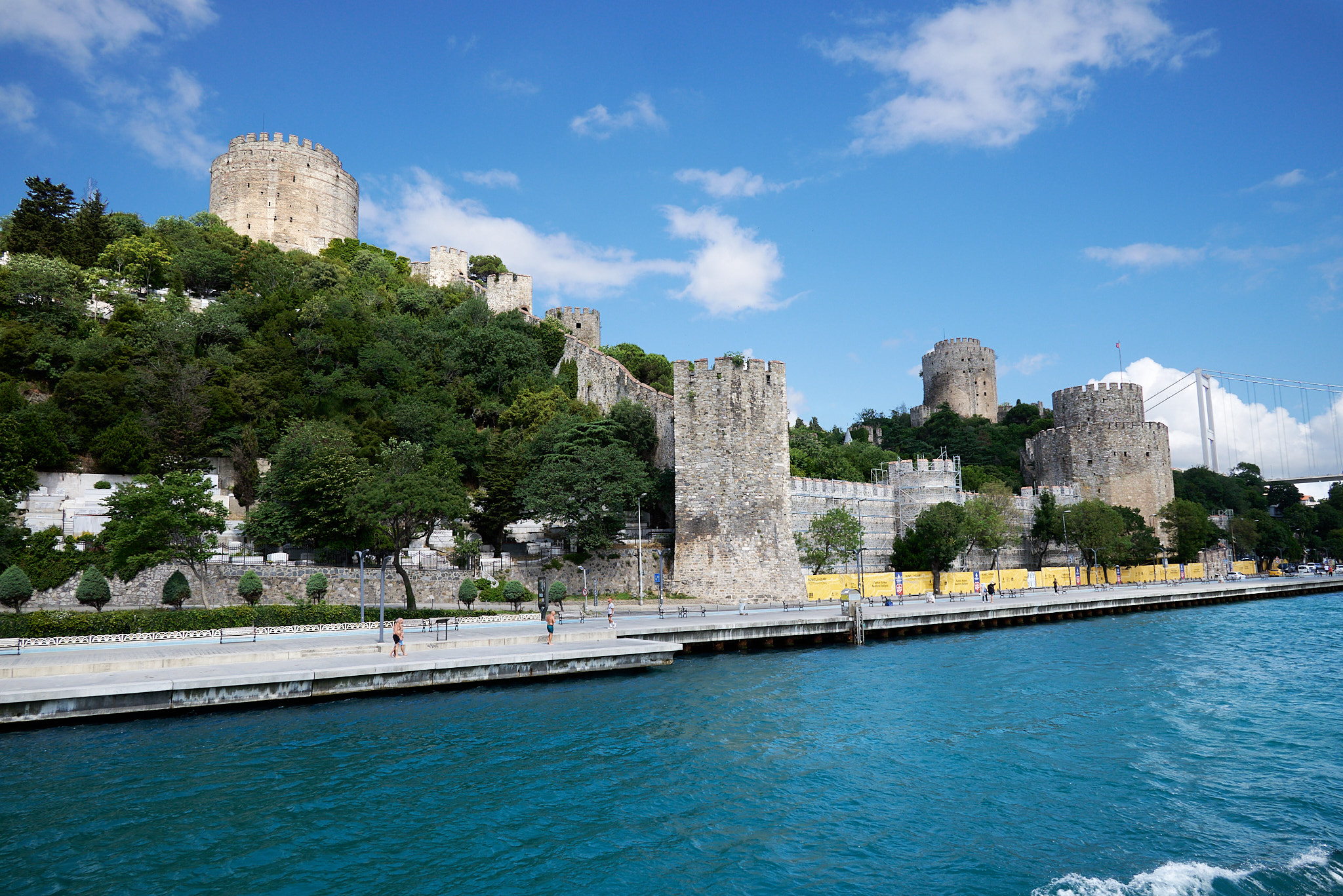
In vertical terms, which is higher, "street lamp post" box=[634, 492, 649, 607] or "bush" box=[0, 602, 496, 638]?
"street lamp post" box=[634, 492, 649, 607]

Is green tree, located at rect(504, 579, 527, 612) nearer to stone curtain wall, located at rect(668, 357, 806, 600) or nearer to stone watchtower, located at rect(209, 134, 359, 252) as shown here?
stone curtain wall, located at rect(668, 357, 806, 600)

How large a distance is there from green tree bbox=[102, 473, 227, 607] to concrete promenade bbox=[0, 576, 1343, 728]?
4.63m

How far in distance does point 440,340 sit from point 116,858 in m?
36.1

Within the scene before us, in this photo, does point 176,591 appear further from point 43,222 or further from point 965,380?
point 965,380

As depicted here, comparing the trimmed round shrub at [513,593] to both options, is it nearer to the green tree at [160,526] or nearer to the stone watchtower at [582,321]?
the green tree at [160,526]

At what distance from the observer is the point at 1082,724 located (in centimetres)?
1566

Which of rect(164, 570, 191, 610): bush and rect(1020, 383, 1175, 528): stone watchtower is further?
rect(1020, 383, 1175, 528): stone watchtower

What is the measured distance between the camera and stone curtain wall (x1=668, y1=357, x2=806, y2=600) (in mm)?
32281

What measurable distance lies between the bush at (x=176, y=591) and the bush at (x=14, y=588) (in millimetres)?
3157

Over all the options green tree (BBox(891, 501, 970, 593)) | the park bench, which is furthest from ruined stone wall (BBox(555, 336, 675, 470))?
the park bench

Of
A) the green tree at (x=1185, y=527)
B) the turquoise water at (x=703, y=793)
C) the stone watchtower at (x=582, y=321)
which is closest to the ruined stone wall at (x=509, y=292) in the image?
the stone watchtower at (x=582, y=321)

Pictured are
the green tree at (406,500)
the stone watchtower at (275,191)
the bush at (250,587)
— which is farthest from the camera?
the stone watchtower at (275,191)

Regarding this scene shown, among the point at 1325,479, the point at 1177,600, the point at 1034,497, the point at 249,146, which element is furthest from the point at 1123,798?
the point at 1325,479

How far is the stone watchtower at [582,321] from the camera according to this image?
185ft
